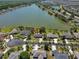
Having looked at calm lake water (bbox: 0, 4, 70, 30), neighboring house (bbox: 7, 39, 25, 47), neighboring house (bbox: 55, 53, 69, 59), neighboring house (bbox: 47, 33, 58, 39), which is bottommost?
calm lake water (bbox: 0, 4, 70, 30)

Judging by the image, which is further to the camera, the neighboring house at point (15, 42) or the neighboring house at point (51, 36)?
the neighboring house at point (51, 36)

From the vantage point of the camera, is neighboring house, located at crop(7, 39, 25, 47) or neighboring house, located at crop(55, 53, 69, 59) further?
neighboring house, located at crop(7, 39, 25, 47)

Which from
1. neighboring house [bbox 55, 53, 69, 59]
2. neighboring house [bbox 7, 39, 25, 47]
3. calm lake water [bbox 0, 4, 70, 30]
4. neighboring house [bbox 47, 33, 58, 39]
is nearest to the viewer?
neighboring house [bbox 55, 53, 69, 59]

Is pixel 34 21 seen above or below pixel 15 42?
below

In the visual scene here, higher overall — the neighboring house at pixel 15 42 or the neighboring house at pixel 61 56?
the neighboring house at pixel 61 56

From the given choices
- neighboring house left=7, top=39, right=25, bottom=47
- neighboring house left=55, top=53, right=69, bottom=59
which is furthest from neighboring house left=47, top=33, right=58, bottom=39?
neighboring house left=55, top=53, right=69, bottom=59

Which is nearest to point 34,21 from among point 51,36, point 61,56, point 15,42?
point 51,36

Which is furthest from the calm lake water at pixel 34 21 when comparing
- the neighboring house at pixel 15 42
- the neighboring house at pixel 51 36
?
the neighboring house at pixel 15 42

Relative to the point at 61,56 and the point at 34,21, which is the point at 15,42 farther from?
the point at 34,21

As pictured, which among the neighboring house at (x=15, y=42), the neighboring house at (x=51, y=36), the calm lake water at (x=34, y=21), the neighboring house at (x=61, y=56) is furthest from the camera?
the calm lake water at (x=34, y=21)

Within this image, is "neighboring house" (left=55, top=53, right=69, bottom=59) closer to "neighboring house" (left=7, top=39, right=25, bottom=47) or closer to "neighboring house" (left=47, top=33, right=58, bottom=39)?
"neighboring house" (left=7, top=39, right=25, bottom=47)

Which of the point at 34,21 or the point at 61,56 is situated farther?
the point at 34,21

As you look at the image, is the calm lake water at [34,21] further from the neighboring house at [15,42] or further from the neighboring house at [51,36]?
the neighboring house at [15,42]

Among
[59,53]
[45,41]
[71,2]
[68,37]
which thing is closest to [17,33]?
[45,41]
